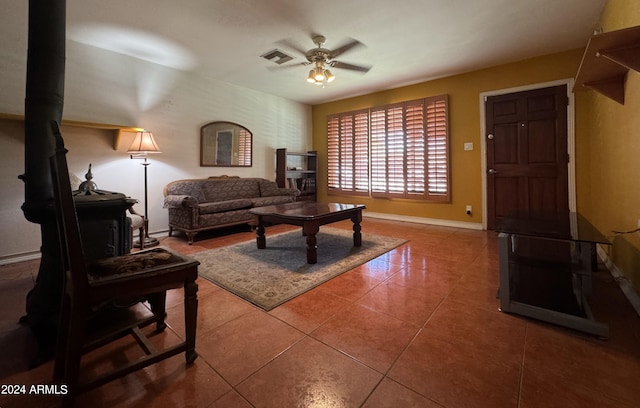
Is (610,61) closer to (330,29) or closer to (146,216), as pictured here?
(330,29)

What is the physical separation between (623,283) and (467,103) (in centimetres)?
317

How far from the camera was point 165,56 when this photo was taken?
3.59m

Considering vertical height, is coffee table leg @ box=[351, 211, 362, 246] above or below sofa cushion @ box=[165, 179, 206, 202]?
below

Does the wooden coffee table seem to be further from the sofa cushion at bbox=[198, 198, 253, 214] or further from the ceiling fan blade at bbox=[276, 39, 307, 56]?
the ceiling fan blade at bbox=[276, 39, 307, 56]

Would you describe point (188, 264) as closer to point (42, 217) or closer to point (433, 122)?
point (42, 217)

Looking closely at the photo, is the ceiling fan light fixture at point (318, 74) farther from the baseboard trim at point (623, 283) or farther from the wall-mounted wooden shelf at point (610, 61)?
the baseboard trim at point (623, 283)

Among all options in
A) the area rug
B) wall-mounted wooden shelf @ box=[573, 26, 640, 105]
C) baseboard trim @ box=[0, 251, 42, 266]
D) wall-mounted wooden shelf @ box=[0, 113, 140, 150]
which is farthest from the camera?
baseboard trim @ box=[0, 251, 42, 266]

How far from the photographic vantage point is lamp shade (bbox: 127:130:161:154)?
11.0 ft

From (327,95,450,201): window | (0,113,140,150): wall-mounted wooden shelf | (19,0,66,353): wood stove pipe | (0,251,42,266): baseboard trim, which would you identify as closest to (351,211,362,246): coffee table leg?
(327,95,450,201): window

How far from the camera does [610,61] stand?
1.71m

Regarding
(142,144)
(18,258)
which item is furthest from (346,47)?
(18,258)

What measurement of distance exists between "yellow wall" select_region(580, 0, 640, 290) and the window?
182 centimetres

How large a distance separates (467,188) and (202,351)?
4.32 m

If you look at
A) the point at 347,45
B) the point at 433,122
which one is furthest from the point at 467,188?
the point at 347,45
